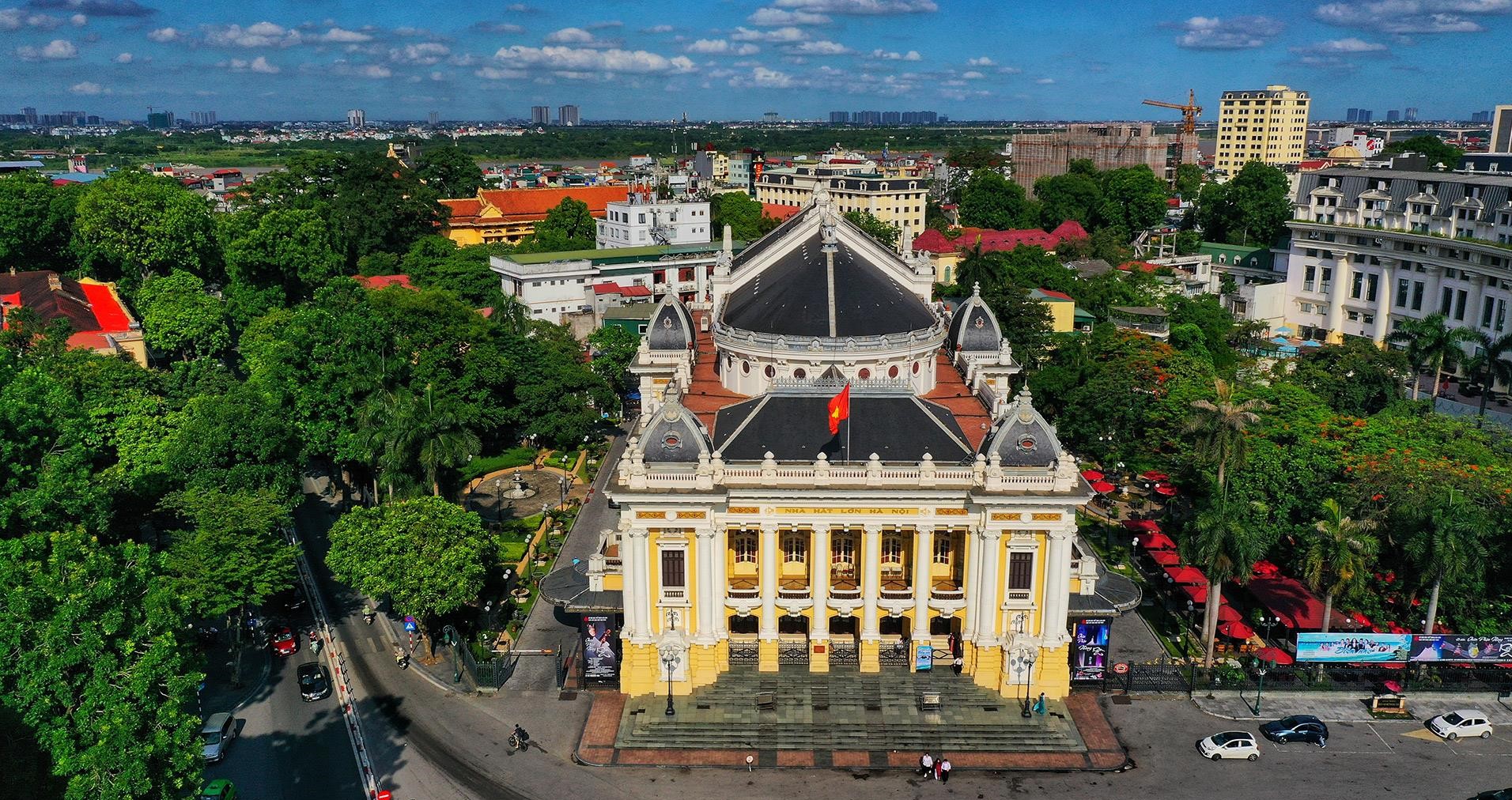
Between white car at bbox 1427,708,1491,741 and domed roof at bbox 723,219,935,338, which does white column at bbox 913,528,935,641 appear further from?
white car at bbox 1427,708,1491,741

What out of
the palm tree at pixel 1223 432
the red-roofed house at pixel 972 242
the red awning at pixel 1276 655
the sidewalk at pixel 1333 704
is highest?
the red-roofed house at pixel 972 242

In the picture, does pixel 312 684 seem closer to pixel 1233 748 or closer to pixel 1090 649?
pixel 1090 649

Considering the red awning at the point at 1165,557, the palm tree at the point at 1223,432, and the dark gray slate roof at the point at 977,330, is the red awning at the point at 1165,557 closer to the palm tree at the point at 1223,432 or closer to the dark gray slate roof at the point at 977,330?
the palm tree at the point at 1223,432

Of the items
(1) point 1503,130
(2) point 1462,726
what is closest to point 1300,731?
(2) point 1462,726

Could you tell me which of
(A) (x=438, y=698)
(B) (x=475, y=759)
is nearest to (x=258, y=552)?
(A) (x=438, y=698)

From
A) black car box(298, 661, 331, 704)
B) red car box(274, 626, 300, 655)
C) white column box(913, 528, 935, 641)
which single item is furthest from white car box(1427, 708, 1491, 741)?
red car box(274, 626, 300, 655)

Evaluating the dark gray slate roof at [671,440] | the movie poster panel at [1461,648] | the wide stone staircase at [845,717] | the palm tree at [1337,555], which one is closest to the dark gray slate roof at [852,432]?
the dark gray slate roof at [671,440]
